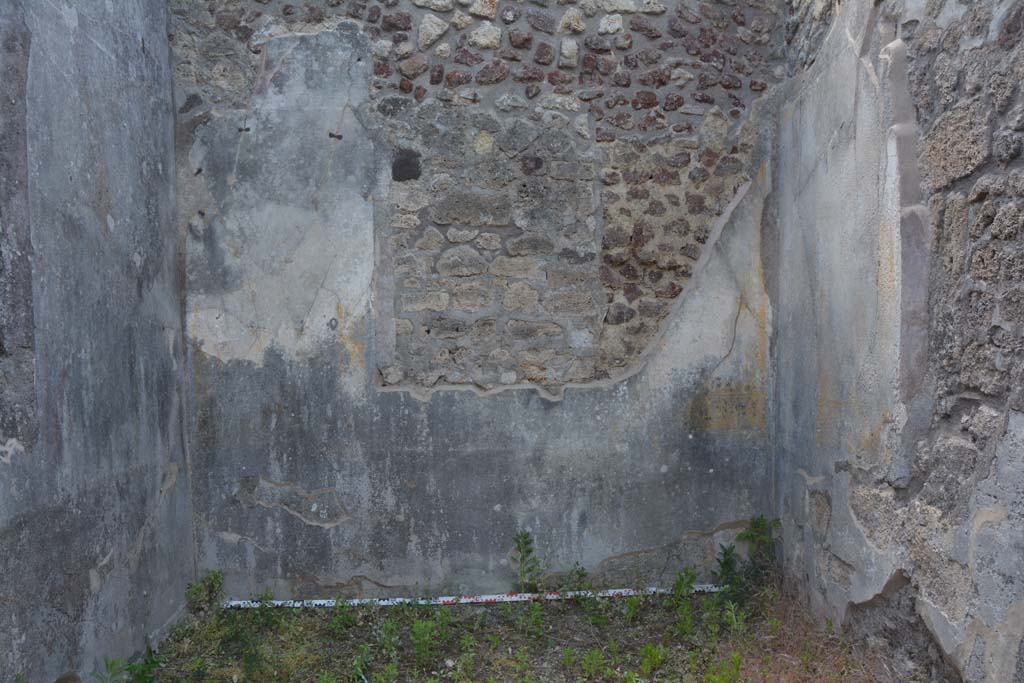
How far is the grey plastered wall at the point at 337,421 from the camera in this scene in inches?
144

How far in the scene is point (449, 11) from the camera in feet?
12.2

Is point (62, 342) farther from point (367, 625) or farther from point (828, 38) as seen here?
point (828, 38)

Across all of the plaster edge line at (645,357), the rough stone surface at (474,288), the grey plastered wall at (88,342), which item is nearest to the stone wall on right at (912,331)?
the rough stone surface at (474,288)

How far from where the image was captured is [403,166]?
12.2 feet

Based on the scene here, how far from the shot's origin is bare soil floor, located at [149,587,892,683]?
2.99 m

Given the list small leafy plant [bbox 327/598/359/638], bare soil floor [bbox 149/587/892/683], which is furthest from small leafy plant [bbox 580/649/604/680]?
small leafy plant [bbox 327/598/359/638]

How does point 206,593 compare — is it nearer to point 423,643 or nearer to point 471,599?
point 423,643

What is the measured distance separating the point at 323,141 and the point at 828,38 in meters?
2.37

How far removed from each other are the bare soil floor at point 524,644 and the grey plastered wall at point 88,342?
0.41 metres

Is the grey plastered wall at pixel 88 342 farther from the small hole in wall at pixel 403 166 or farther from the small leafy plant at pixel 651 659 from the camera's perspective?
the small leafy plant at pixel 651 659

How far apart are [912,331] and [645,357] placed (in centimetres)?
145

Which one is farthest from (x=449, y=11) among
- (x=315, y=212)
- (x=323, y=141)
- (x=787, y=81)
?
(x=787, y=81)

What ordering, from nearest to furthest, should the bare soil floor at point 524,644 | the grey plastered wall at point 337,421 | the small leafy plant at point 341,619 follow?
the bare soil floor at point 524,644, the small leafy plant at point 341,619, the grey plastered wall at point 337,421

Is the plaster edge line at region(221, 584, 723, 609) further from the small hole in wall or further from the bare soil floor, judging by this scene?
the small hole in wall
